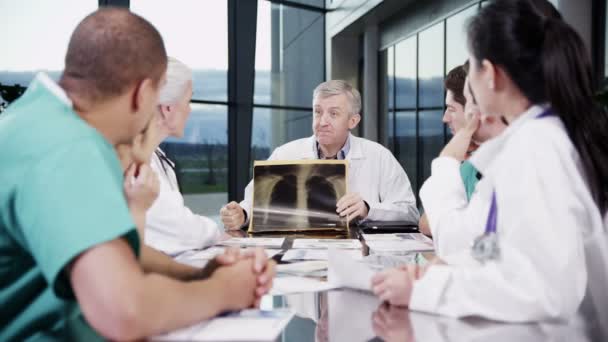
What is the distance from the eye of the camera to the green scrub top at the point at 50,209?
2.48 feet

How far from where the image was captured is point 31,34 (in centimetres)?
498

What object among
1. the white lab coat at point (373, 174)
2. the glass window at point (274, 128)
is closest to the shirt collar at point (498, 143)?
the white lab coat at point (373, 174)

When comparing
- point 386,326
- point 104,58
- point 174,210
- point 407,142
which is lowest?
point 386,326

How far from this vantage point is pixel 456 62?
248 inches

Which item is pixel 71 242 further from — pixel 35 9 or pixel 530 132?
pixel 35 9

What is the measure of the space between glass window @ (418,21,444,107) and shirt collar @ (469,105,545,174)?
18.9ft

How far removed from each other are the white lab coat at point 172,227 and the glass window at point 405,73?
606cm

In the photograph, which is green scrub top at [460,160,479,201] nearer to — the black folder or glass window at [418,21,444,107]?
the black folder

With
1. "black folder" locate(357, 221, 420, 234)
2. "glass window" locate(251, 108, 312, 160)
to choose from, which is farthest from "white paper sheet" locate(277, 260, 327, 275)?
"glass window" locate(251, 108, 312, 160)

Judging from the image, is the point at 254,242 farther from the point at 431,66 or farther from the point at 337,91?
the point at 431,66

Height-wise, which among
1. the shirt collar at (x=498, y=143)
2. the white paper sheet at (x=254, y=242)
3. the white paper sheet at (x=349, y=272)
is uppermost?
the shirt collar at (x=498, y=143)

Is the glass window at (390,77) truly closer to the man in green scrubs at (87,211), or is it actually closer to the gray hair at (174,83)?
the gray hair at (174,83)

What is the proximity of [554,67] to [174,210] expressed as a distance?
1.33 meters

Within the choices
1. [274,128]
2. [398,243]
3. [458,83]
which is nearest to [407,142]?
[274,128]
